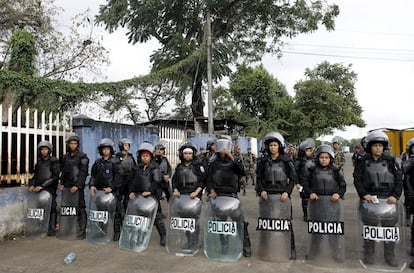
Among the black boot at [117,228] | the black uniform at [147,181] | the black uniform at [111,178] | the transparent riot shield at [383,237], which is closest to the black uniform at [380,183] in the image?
the transparent riot shield at [383,237]

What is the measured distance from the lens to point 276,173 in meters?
4.99

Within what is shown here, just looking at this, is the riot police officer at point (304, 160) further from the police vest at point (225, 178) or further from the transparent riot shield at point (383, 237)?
the transparent riot shield at point (383, 237)

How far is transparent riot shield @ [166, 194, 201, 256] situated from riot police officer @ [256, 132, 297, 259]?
93 centimetres

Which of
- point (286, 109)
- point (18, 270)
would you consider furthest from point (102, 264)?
point (286, 109)

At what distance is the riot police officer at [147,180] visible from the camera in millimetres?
5656

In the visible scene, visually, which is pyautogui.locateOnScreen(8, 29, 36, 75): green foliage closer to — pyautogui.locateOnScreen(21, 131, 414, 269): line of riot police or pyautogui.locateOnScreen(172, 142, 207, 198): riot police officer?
pyautogui.locateOnScreen(21, 131, 414, 269): line of riot police

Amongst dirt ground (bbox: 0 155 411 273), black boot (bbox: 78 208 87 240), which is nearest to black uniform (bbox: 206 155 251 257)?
dirt ground (bbox: 0 155 411 273)

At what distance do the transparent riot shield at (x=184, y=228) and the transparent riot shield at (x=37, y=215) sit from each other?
2233 mm

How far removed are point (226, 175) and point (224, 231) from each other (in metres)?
0.73

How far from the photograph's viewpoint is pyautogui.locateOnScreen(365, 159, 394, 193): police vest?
4633 mm

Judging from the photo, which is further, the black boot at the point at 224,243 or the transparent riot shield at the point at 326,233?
the black boot at the point at 224,243

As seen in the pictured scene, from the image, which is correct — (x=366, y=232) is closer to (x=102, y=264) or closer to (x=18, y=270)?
(x=102, y=264)

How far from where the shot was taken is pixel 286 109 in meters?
33.6

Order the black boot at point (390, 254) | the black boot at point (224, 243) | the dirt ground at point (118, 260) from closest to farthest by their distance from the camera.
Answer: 1. the black boot at point (390, 254)
2. the dirt ground at point (118, 260)
3. the black boot at point (224, 243)
